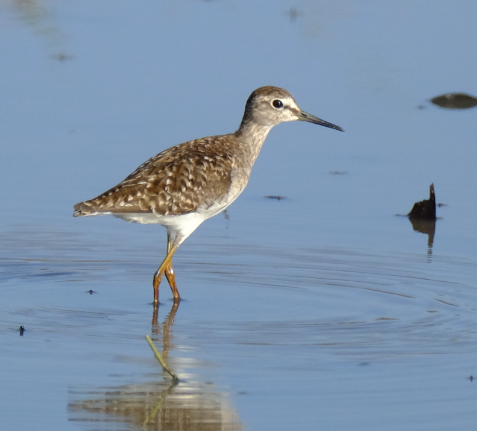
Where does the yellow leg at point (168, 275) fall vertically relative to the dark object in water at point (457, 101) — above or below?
below

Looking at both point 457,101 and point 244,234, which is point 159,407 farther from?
point 457,101

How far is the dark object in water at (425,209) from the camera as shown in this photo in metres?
11.0

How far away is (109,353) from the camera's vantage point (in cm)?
766

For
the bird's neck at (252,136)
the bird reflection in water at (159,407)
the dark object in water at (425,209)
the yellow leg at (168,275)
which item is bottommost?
the bird reflection in water at (159,407)

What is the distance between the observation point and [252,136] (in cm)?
1043

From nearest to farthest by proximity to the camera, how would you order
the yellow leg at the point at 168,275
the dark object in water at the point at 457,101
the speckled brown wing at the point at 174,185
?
the speckled brown wing at the point at 174,185
the yellow leg at the point at 168,275
the dark object in water at the point at 457,101

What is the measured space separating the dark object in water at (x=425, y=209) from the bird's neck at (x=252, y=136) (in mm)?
1736

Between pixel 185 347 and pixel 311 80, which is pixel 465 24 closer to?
pixel 311 80

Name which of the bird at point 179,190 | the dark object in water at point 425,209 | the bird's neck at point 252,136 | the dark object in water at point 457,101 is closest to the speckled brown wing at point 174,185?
the bird at point 179,190

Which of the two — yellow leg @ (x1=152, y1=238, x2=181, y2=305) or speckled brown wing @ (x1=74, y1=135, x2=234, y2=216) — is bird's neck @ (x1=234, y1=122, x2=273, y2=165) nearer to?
speckled brown wing @ (x1=74, y1=135, x2=234, y2=216)

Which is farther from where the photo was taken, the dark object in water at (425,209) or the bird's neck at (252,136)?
the dark object in water at (425,209)

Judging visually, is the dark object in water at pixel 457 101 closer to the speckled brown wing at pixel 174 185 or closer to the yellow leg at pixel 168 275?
the speckled brown wing at pixel 174 185

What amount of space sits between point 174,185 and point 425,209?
9.47 ft

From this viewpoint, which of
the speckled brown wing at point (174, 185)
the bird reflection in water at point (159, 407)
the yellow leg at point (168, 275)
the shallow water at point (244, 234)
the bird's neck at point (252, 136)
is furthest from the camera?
the bird's neck at point (252, 136)
